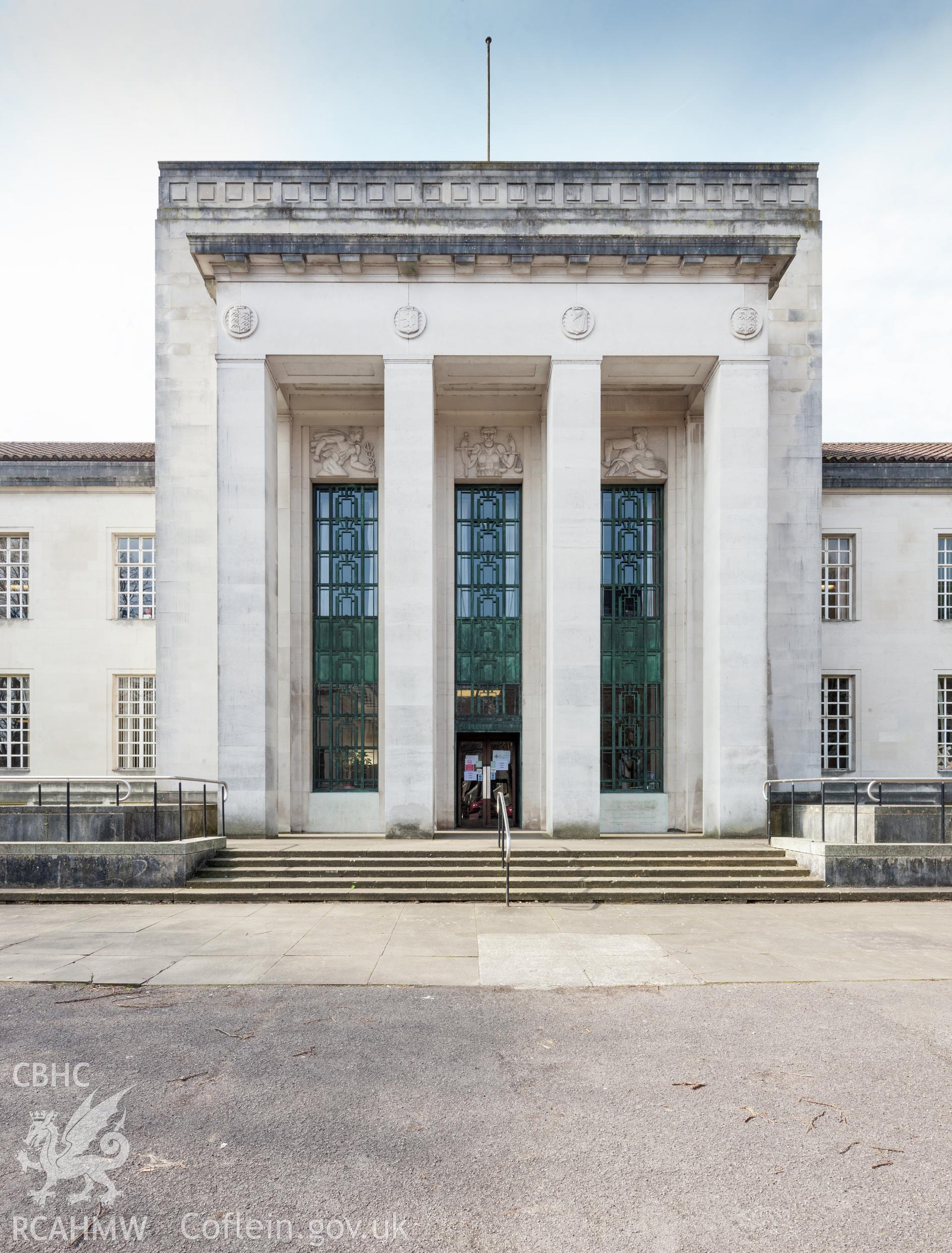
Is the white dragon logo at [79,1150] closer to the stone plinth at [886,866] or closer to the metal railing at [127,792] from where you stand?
the metal railing at [127,792]

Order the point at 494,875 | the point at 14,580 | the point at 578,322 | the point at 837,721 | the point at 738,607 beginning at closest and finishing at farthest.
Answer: the point at 494,875
the point at 738,607
the point at 578,322
the point at 837,721
the point at 14,580

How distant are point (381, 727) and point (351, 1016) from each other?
10.8m

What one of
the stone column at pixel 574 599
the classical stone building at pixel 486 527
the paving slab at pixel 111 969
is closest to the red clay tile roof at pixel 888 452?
the classical stone building at pixel 486 527

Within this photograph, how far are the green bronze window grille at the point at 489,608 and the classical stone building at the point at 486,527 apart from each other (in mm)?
76

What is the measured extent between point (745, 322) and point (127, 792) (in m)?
15.3

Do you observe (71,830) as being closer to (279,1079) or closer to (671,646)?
(279,1079)

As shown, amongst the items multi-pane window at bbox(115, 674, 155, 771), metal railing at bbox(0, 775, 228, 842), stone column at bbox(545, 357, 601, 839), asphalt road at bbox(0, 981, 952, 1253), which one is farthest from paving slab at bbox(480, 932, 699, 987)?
multi-pane window at bbox(115, 674, 155, 771)

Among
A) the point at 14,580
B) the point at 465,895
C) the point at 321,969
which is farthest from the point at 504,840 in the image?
the point at 14,580

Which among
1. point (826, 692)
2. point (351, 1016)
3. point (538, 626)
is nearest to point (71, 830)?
point (351, 1016)

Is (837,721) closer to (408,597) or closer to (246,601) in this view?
(408,597)

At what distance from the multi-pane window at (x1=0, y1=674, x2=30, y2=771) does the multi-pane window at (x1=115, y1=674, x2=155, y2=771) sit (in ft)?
7.69

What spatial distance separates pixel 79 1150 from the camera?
4613 mm

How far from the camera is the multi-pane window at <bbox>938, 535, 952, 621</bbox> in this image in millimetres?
20516

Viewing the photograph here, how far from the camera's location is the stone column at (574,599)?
51.3ft
